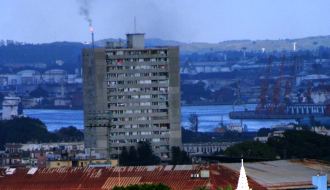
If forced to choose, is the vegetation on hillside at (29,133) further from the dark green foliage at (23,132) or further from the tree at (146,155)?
the tree at (146,155)

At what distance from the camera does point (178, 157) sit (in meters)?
83.8

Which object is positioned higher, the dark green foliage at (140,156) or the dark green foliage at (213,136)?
the dark green foliage at (140,156)

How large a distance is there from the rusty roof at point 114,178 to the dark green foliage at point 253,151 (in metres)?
18.3

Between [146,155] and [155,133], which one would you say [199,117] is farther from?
[146,155]

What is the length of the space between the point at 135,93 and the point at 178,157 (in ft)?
42.4

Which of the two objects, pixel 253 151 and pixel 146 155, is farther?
pixel 146 155

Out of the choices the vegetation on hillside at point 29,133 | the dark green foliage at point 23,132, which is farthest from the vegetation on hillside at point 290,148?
the dark green foliage at point 23,132

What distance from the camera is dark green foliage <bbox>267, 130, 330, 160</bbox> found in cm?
7112

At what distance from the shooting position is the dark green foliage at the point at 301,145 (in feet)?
233

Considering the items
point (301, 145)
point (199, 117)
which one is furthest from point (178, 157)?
point (199, 117)

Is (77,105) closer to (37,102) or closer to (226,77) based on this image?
(37,102)

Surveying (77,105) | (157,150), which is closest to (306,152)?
(157,150)

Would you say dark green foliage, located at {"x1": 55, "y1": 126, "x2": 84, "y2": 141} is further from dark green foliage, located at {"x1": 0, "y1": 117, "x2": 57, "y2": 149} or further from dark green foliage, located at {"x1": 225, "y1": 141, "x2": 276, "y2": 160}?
dark green foliage, located at {"x1": 225, "y1": 141, "x2": 276, "y2": 160}

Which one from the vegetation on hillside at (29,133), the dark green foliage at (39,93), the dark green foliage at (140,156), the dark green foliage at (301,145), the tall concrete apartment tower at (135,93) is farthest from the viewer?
the dark green foliage at (39,93)
